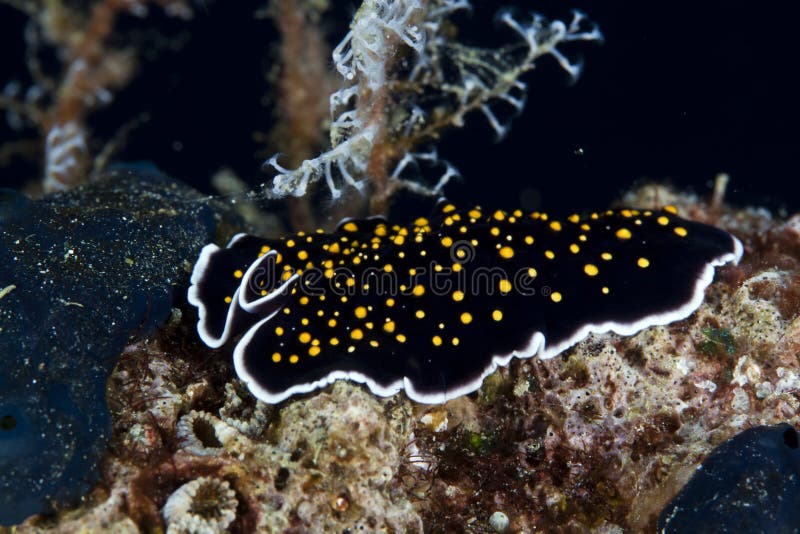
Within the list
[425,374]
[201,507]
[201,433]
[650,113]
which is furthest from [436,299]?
[650,113]

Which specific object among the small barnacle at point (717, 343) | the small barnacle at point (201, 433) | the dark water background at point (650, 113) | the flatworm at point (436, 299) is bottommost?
the small barnacle at point (717, 343)

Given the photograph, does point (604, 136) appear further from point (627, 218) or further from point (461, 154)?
point (627, 218)

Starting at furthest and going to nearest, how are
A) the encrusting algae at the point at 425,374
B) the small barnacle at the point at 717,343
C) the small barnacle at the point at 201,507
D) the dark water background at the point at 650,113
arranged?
the dark water background at the point at 650,113 < the small barnacle at the point at 717,343 < the encrusting algae at the point at 425,374 < the small barnacle at the point at 201,507

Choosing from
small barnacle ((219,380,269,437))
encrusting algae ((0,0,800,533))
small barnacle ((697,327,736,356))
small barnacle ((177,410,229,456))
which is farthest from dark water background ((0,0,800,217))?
small barnacle ((177,410,229,456))

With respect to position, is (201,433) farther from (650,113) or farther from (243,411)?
(650,113)

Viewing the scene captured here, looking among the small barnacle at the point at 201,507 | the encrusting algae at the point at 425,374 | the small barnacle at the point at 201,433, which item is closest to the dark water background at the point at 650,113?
the encrusting algae at the point at 425,374

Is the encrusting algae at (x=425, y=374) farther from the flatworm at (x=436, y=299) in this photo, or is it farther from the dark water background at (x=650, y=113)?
the dark water background at (x=650, y=113)

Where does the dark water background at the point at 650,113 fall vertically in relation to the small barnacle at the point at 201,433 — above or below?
above
